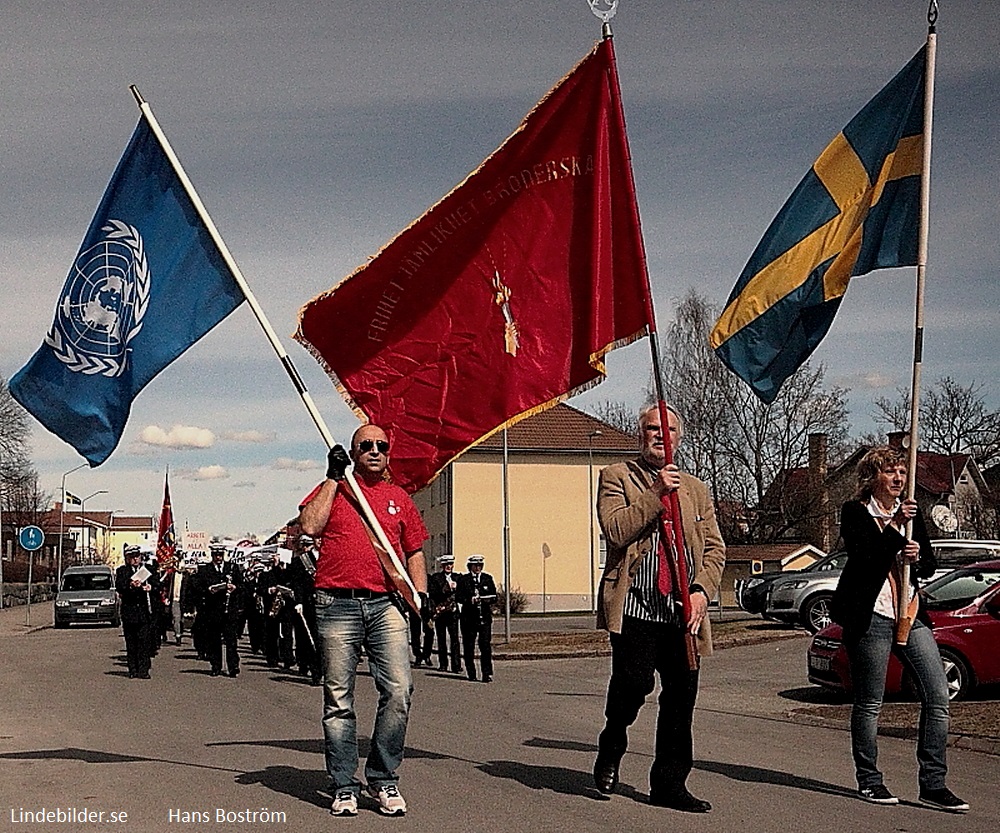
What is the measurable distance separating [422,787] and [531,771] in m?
0.99

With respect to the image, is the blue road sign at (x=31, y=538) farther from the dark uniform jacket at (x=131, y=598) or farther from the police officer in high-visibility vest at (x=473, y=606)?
the police officer in high-visibility vest at (x=473, y=606)

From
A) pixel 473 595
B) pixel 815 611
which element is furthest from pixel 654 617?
pixel 815 611

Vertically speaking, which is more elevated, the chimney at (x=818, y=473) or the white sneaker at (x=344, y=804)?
the chimney at (x=818, y=473)

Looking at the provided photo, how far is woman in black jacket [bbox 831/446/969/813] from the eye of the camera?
7.69 m

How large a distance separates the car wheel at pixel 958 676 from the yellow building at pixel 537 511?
142 ft

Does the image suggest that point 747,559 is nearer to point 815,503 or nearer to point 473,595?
point 815,503

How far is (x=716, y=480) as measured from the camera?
2250 inches

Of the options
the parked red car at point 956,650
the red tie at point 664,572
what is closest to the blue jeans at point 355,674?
the red tie at point 664,572

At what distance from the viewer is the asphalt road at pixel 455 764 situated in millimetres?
7254

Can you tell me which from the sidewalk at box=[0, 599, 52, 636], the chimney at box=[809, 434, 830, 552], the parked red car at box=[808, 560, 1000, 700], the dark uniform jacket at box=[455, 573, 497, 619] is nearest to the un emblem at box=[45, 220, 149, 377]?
the parked red car at box=[808, 560, 1000, 700]

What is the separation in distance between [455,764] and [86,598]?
119 feet

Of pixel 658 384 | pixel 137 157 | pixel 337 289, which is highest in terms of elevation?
pixel 137 157

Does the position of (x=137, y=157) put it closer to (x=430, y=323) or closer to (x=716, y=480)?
(x=430, y=323)

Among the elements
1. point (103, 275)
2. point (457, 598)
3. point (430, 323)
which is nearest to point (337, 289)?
point (430, 323)
